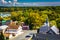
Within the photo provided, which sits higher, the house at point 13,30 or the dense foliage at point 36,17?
the dense foliage at point 36,17

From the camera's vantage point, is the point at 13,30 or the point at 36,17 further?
the point at 36,17

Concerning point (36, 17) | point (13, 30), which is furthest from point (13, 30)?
point (36, 17)

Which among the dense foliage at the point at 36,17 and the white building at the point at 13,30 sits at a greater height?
the dense foliage at the point at 36,17

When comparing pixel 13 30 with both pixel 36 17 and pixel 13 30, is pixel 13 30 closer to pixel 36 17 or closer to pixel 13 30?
pixel 13 30

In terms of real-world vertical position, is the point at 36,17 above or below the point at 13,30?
above

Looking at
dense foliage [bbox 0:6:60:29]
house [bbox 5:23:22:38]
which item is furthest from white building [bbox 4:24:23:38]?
dense foliage [bbox 0:6:60:29]

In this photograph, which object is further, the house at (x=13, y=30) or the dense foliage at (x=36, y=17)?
the dense foliage at (x=36, y=17)

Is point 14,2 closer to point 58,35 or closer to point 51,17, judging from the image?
point 58,35

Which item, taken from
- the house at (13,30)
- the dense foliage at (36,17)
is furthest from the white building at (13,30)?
the dense foliage at (36,17)

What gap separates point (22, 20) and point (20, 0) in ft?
17.6

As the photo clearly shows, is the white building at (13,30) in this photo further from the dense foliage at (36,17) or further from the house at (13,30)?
the dense foliage at (36,17)

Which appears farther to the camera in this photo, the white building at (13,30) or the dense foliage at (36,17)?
the dense foliage at (36,17)

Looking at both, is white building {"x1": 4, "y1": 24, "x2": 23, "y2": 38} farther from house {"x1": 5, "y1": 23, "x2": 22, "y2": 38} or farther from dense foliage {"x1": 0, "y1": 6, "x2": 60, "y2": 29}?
dense foliage {"x1": 0, "y1": 6, "x2": 60, "y2": 29}

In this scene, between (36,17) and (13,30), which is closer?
(13,30)
